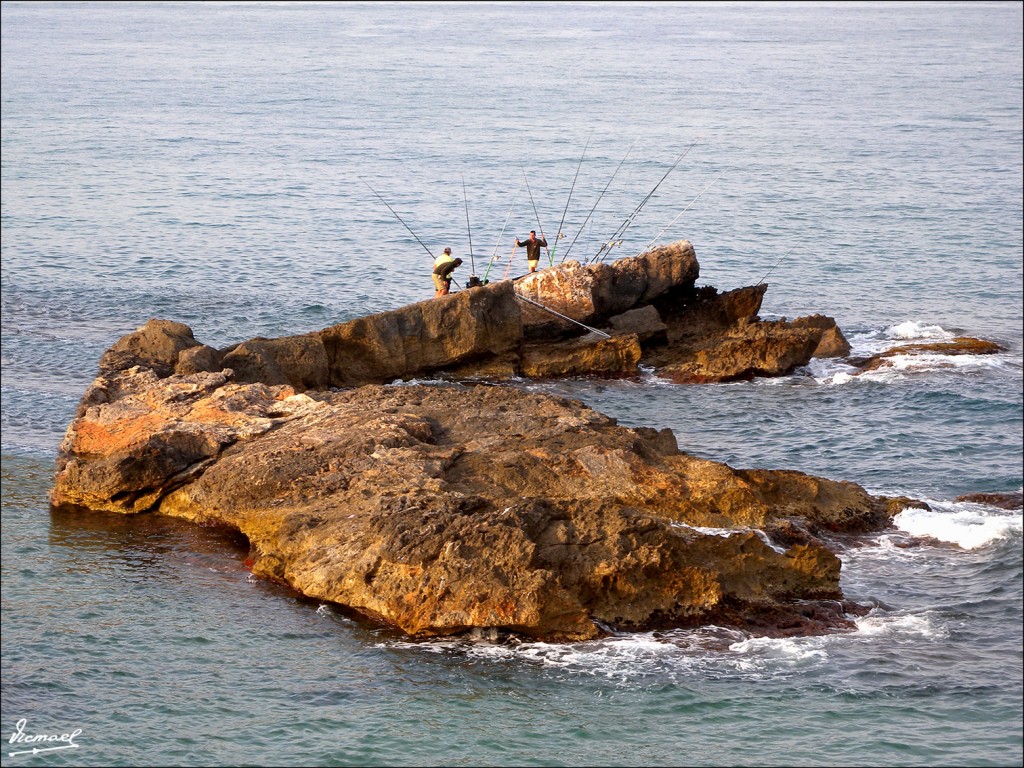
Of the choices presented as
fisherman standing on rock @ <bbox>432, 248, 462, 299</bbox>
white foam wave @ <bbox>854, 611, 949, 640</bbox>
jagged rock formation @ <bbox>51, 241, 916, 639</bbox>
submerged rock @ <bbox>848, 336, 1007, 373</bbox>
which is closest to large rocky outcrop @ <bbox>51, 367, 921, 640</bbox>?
jagged rock formation @ <bbox>51, 241, 916, 639</bbox>

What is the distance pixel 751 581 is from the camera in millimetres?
15680

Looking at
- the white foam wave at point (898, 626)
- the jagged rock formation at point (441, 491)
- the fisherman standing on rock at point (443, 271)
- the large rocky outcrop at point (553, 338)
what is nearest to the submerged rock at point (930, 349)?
the large rocky outcrop at point (553, 338)

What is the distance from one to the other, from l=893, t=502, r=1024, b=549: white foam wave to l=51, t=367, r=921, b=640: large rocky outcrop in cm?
38

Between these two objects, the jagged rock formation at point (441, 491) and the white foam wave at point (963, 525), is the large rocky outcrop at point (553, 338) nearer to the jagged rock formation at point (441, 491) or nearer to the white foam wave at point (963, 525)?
the jagged rock formation at point (441, 491)

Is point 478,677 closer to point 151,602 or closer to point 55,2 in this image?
point 151,602

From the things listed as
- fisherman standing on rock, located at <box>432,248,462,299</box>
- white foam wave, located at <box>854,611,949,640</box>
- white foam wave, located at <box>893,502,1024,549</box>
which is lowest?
white foam wave, located at <box>854,611,949,640</box>

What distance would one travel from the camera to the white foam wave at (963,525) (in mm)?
17562

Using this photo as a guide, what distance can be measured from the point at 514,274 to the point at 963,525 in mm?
18599

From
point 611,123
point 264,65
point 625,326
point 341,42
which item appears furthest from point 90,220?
point 341,42

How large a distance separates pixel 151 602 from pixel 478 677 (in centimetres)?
448

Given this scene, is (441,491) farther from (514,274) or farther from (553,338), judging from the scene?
(514,274)

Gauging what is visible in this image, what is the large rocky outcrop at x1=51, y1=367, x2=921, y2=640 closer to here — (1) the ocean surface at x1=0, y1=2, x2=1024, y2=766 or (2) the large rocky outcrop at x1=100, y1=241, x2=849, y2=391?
(1) the ocean surface at x1=0, y1=2, x2=1024, y2=766

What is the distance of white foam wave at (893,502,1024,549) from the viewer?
1756 cm

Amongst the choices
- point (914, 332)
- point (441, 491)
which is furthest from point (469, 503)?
point (914, 332)
